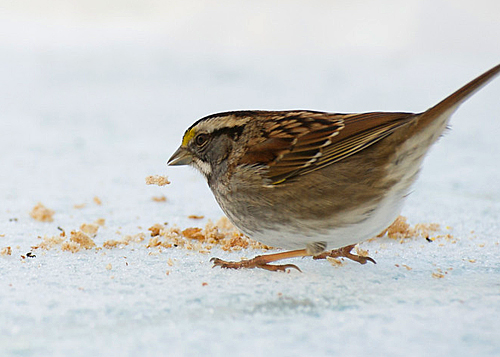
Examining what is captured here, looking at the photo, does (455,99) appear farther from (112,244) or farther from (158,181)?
(112,244)

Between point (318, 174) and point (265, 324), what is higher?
point (318, 174)

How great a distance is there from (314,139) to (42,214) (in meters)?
2.19

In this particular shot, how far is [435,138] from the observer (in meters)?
2.82

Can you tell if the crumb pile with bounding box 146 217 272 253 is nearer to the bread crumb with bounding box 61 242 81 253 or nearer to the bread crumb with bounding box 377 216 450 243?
the bread crumb with bounding box 61 242 81 253

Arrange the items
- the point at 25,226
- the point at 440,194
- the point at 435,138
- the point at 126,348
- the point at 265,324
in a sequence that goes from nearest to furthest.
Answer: the point at 126,348 → the point at 265,324 → the point at 435,138 → the point at 25,226 → the point at 440,194

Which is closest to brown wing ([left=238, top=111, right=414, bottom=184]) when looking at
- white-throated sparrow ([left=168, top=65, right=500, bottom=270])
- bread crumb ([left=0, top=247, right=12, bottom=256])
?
white-throated sparrow ([left=168, top=65, right=500, bottom=270])

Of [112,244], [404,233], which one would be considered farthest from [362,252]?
[112,244]

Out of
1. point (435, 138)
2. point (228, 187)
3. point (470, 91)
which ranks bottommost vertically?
point (228, 187)

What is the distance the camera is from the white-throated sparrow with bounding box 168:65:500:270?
283cm

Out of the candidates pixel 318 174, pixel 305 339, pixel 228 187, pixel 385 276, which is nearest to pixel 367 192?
pixel 318 174

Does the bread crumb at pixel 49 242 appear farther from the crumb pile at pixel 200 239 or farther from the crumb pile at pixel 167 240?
the crumb pile at pixel 200 239

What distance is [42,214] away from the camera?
4316mm

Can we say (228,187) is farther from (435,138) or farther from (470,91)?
(470,91)

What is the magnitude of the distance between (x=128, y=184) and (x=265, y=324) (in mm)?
3275
